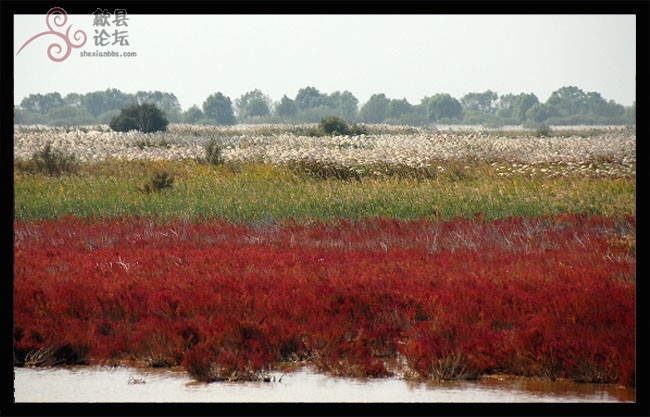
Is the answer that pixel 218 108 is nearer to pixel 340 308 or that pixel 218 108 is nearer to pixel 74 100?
pixel 74 100

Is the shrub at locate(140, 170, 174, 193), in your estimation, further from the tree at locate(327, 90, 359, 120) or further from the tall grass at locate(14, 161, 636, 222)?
the tree at locate(327, 90, 359, 120)

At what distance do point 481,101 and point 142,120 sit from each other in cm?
4637

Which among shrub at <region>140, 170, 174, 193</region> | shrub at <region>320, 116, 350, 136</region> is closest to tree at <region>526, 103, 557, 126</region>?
shrub at <region>320, 116, 350, 136</region>

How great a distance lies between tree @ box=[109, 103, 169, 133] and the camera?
4788 centimetres

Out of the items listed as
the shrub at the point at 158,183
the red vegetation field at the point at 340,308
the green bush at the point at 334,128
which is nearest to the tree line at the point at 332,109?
the green bush at the point at 334,128

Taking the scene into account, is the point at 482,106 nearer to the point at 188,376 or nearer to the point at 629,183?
the point at 629,183

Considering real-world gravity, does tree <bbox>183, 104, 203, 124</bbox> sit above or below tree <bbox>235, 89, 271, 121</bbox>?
below

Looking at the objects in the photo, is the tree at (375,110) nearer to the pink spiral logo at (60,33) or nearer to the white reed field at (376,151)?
the white reed field at (376,151)

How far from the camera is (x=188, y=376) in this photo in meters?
8.46

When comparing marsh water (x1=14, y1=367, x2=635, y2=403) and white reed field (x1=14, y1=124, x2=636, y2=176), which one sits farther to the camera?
white reed field (x1=14, y1=124, x2=636, y2=176)

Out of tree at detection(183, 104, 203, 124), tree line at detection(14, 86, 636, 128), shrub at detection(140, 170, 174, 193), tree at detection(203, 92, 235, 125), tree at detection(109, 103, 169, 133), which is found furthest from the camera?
tree at detection(183, 104, 203, 124)
